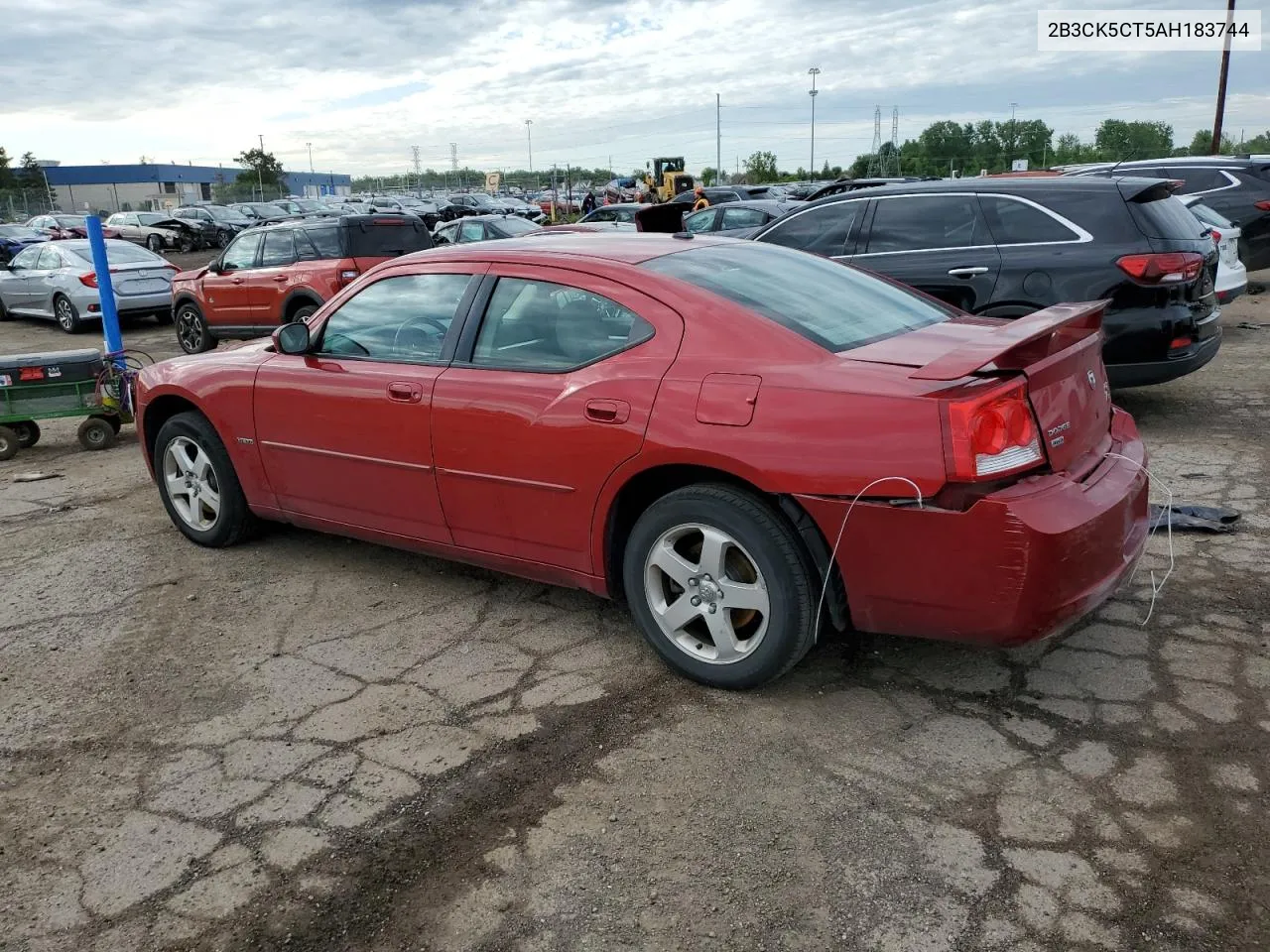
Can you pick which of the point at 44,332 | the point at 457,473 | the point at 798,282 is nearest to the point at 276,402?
the point at 457,473

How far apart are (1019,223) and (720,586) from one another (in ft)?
15.0

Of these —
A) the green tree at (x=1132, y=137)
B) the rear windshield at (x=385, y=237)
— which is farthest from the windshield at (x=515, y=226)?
the green tree at (x=1132, y=137)

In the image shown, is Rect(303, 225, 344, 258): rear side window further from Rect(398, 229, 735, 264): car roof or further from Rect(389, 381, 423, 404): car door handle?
Rect(389, 381, 423, 404): car door handle

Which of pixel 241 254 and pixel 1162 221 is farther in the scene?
pixel 241 254

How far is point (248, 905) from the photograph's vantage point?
2.62 m

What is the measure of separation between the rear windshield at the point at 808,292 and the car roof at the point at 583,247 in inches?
4.2

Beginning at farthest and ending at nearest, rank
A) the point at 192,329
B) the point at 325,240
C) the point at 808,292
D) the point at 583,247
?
the point at 192,329 < the point at 325,240 < the point at 583,247 < the point at 808,292

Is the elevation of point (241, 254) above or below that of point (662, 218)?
below

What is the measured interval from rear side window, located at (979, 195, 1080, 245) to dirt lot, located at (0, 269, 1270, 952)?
2696 millimetres

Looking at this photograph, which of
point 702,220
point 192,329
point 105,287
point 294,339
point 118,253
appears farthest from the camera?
point 702,220

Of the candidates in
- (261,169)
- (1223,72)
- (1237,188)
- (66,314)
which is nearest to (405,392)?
(1237,188)

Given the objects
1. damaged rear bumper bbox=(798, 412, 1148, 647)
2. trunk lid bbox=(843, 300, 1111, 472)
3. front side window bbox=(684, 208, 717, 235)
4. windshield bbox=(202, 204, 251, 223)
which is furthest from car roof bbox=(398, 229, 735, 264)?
windshield bbox=(202, 204, 251, 223)

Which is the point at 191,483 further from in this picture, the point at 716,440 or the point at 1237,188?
the point at 1237,188

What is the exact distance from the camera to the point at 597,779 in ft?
10.1
